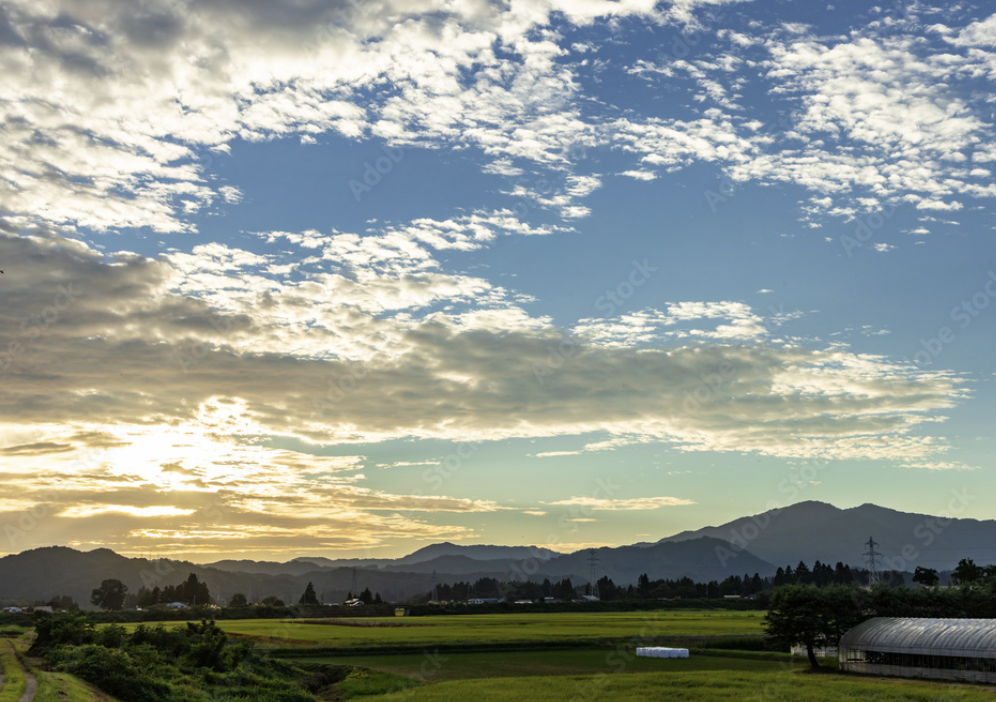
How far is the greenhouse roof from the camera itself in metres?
66.3

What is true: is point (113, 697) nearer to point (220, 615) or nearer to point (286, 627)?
point (286, 627)

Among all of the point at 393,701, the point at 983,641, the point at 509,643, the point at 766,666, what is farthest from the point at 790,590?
the point at 393,701

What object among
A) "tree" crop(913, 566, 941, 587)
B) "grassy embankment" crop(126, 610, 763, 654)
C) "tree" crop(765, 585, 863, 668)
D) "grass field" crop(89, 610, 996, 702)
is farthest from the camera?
"tree" crop(913, 566, 941, 587)

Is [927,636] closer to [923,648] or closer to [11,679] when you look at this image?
[923,648]

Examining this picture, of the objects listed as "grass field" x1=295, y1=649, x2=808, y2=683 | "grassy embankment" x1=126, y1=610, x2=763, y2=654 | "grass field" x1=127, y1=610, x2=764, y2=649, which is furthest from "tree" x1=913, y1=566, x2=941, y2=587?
"grass field" x1=295, y1=649, x2=808, y2=683

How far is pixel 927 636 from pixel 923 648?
144cm

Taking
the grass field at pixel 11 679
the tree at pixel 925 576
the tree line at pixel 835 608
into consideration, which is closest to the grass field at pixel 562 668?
the grass field at pixel 11 679

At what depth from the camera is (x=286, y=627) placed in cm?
13538

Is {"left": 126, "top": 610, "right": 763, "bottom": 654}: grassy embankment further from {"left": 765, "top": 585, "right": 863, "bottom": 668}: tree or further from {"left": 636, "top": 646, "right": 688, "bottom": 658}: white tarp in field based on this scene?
{"left": 765, "top": 585, "right": 863, "bottom": 668}: tree

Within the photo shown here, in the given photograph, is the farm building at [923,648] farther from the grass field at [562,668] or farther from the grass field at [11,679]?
the grass field at [11,679]

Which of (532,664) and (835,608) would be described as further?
(532,664)

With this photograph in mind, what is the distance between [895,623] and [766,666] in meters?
13.5

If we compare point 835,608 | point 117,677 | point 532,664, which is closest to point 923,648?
point 835,608

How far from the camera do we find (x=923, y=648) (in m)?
69.8
